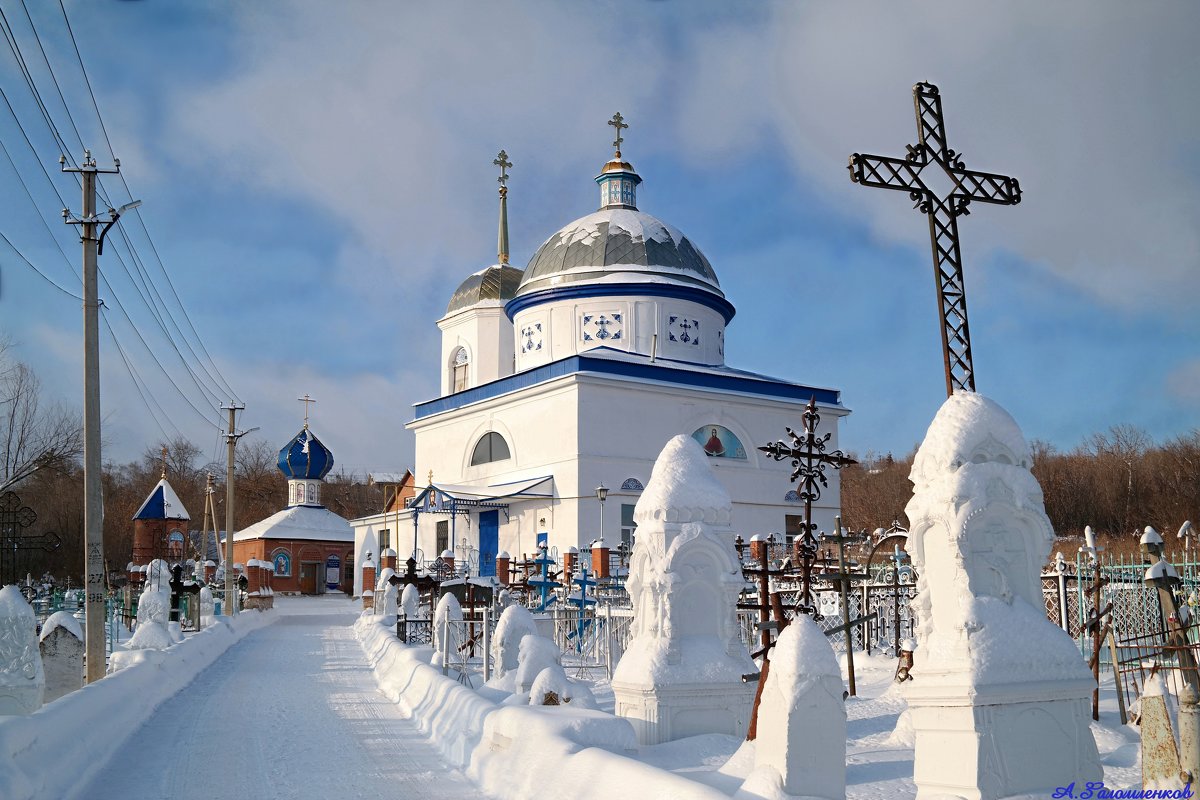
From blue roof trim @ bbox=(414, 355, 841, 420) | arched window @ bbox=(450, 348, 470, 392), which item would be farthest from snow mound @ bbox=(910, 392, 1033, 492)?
arched window @ bbox=(450, 348, 470, 392)

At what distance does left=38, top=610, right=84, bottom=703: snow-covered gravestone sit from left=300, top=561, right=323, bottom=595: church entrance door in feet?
144

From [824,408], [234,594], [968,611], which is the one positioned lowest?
[234,594]

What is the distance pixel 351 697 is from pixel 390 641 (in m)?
4.21

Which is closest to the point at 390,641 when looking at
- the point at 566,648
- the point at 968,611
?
the point at 566,648

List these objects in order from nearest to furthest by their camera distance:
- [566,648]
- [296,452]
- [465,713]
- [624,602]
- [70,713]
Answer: [70,713]
[465,713]
[566,648]
[624,602]
[296,452]

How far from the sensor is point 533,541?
32125 millimetres

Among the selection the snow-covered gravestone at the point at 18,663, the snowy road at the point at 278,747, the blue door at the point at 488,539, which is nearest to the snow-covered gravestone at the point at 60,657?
the snowy road at the point at 278,747

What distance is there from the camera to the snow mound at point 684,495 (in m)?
9.45

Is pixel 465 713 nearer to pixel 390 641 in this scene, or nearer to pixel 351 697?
pixel 351 697

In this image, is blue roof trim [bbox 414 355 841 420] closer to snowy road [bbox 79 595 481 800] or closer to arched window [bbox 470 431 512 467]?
arched window [bbox 470 431 512 467]

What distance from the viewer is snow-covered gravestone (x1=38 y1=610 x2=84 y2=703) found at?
412 inches

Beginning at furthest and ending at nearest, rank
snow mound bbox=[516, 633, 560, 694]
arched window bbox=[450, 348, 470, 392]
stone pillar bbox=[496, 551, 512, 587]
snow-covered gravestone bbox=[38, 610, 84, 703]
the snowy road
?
arched window bbox=[450, 348, 470, 392]
stone pillar bbox=[496, 551, 512, 587]
snow-covered gravestone bbox=[38, 610, 84, 703]
snow mound bbox=[516, 633, 560, 694]
the snowy road

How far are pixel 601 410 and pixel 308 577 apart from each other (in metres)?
27.8

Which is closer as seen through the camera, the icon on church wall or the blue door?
the icon on church wall
